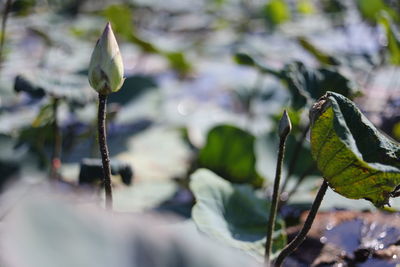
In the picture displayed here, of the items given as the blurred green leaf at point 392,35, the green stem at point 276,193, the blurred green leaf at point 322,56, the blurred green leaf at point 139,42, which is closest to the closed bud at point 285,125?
the green stem at point 276,193

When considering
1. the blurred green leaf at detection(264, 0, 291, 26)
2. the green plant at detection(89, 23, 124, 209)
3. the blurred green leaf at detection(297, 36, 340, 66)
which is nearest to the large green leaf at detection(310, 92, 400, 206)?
the green plant at detection(89, 23, 124, 209)

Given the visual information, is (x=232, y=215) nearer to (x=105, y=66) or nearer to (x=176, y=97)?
(x=105, y=66)

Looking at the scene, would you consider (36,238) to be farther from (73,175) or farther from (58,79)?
(73,175)

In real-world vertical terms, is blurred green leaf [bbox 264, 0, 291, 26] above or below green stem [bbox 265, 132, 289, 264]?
above

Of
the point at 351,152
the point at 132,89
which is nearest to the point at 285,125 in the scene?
the point at 351,152

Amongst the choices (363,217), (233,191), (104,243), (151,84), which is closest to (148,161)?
(151,84)

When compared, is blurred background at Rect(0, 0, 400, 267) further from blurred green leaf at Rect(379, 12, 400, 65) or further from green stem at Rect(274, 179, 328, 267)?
green stem at Rect(274, 179, 328, 267)

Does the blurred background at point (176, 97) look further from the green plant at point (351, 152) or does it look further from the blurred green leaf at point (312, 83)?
the green plant at point (351, 152)
